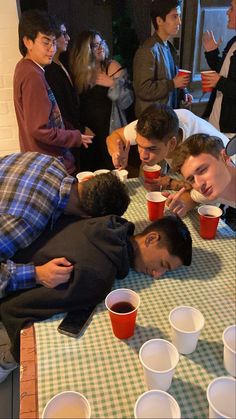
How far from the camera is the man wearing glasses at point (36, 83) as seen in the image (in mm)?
2221

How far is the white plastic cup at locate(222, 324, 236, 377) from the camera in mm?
981

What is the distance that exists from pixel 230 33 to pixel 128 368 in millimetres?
3356

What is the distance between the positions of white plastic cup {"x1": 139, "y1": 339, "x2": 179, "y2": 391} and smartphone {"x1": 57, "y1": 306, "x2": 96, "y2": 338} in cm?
24

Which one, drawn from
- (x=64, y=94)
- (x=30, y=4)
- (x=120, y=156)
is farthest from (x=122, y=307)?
(x=30, y=4)

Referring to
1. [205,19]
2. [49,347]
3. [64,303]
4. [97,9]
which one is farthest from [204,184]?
[97,9]

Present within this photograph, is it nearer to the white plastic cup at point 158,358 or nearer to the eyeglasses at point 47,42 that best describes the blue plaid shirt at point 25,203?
the white plastic cup at point 158,358

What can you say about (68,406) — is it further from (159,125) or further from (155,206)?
(159,125)

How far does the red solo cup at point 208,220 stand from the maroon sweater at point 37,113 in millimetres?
1112

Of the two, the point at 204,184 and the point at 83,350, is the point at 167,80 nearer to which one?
the point at 204,184

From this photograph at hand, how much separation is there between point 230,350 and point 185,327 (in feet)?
0.61

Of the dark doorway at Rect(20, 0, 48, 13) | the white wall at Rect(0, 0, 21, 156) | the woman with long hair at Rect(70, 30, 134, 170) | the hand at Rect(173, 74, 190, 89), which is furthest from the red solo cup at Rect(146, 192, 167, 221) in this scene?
the dark doorway at Rect(20, 0, 48, 13)

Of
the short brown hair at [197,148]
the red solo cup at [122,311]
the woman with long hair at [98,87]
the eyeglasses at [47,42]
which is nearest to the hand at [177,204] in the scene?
the short brown hair at [197,148]

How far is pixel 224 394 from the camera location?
91 centimetres

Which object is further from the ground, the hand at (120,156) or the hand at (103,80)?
the hand at (103,80)
